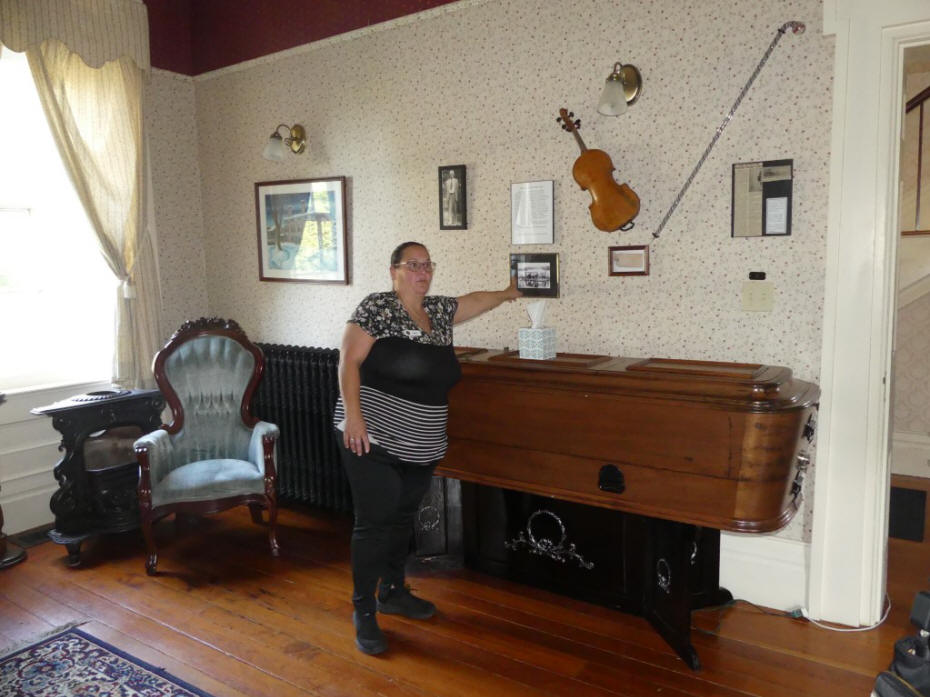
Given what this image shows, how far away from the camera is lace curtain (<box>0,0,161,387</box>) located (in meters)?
3.49

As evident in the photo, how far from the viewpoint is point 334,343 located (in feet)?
12.6

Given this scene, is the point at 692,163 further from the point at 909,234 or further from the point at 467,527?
the point at 909,234

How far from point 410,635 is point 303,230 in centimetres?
218

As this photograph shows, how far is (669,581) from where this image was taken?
2465 millimetres

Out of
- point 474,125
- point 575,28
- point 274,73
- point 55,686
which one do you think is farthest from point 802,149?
point 55,686

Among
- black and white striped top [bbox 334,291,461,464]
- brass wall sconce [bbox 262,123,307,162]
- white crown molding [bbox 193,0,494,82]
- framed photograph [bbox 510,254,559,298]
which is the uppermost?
white crown molding [bbox 193,0,494,82]

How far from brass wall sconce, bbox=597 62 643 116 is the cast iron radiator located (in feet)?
5.80

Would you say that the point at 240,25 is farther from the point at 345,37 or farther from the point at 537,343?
the point at 537,343

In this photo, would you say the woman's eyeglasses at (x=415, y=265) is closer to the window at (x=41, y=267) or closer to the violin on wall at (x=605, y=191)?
the violin on wall at (x=605, y=191)

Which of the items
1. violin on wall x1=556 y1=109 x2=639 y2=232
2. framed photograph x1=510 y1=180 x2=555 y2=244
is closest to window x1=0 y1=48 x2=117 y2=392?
framed photograph x1=510 y1=180 x2=555 y2=244

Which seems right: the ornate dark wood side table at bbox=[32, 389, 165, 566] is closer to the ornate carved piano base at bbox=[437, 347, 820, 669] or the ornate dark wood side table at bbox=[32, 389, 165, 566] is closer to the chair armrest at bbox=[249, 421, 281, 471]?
the chair armrest at bbox=[249, 421, 281, 471]

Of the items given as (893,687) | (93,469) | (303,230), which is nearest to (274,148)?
(303,230)

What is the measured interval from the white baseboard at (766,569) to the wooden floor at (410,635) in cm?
7

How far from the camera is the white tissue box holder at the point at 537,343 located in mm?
2793
